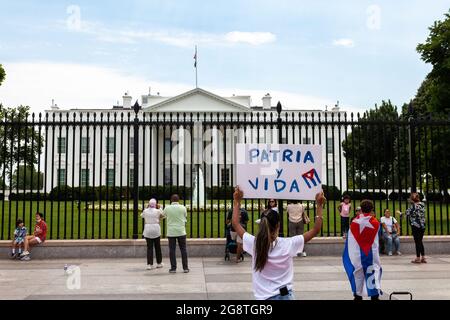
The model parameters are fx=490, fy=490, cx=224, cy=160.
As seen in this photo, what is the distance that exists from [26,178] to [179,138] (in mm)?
40346

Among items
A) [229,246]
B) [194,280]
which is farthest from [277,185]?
[229,246]

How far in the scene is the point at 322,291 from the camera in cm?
816

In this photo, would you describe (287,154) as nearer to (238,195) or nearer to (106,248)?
(238,195)

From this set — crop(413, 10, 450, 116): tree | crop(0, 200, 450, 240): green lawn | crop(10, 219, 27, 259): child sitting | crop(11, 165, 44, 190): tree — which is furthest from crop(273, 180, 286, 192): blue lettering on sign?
crop(413, 10, 450, 116): tree

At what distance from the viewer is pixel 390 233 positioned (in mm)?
12969

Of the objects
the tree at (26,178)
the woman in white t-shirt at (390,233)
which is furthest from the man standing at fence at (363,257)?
the tree at (26,178)

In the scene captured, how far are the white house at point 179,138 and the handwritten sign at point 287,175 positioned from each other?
4.06 m
